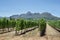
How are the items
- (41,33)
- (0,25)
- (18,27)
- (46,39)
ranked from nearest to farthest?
(46,39), (41,33), (18,27), (0,25)

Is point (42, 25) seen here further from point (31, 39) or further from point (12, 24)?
point (12, 24)

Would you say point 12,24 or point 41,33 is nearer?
point 41,33

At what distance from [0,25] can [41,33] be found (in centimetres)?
Result: 4520

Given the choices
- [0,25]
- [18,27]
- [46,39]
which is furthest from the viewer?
[0,25]

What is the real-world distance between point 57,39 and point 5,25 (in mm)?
58588

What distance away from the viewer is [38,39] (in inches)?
2596

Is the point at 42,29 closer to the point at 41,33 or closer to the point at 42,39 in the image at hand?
the point at 41,33

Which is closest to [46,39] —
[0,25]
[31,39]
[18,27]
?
[31,39]

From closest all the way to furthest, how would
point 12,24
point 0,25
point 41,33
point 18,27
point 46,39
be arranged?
point 46,39
point 41,33
point 18,27
point 0,25
point 12,24

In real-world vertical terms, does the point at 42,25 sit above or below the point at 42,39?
above

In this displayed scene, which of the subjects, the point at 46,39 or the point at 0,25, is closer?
the point at 46,39

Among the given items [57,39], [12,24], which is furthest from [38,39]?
[12,24]

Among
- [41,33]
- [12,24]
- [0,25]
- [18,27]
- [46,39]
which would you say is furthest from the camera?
[12,24]

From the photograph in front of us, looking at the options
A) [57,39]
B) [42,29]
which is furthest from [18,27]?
[57,39]
